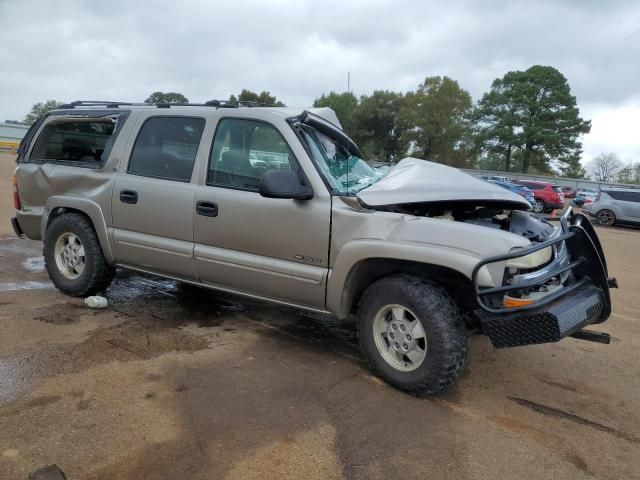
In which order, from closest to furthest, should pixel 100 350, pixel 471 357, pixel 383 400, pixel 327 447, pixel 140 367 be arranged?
pixel 327 447
pixel 383 400
pixel 140 367
pixel 100 350
pixel 471 357

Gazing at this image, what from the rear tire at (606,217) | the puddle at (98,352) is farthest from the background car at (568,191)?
the puddle at (98,352)

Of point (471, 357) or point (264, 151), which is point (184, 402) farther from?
point (471, 357)

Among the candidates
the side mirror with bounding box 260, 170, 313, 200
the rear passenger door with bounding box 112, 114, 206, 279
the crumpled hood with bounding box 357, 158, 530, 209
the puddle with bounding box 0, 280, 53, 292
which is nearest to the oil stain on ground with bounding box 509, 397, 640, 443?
the crumpled hood with bounding box 357, 158, 530, 209

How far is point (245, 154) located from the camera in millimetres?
3992

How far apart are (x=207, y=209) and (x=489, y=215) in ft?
7.55

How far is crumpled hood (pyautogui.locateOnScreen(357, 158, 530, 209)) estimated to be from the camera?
347 cm

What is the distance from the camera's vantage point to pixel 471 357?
4.16 metres

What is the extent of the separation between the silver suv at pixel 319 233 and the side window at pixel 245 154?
1 centimetres

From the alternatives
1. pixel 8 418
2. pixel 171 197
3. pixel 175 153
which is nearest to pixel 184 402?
pixel 8 418

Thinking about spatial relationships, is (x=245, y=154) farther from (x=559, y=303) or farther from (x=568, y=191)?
(x=568, y=191)

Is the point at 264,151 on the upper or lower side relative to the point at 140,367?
upper

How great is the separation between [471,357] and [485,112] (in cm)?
5883

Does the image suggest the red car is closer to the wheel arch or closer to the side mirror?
the wheel arch

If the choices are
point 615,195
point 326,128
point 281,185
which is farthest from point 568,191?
point 281,185
